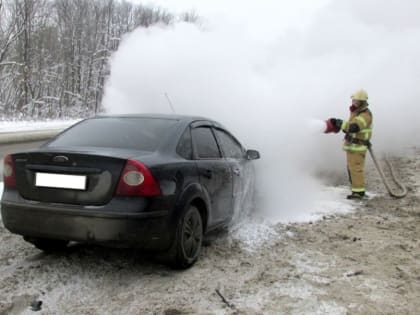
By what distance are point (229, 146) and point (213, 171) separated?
0.97m

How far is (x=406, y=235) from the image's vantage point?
5.68 m

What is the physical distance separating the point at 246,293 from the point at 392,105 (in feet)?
32.5

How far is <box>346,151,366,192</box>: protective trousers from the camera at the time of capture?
805 cm

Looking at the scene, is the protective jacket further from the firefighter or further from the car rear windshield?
the car rear windshield

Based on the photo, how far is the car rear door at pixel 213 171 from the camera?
4570mm

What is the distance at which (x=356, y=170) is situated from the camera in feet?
26.9

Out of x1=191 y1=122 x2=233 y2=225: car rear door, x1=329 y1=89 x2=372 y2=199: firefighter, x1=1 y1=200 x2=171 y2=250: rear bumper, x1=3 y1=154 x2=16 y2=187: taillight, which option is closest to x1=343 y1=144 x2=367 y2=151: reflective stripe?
x1=329 y1=89 x2=372 y2=199: firefighter

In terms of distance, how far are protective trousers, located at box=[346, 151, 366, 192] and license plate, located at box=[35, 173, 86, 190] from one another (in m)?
5.52

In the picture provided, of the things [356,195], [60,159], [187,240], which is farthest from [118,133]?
[356,195]

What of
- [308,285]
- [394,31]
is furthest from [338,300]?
[394,31]

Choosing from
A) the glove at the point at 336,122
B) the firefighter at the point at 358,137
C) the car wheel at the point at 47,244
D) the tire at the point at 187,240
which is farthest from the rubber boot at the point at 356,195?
the car wheel at the point at 47,244

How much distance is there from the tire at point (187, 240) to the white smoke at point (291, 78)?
3.70 metres

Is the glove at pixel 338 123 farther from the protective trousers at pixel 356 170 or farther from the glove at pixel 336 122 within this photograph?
the protective trousers at pixel 356 170

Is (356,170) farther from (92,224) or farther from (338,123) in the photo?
(92,224)
